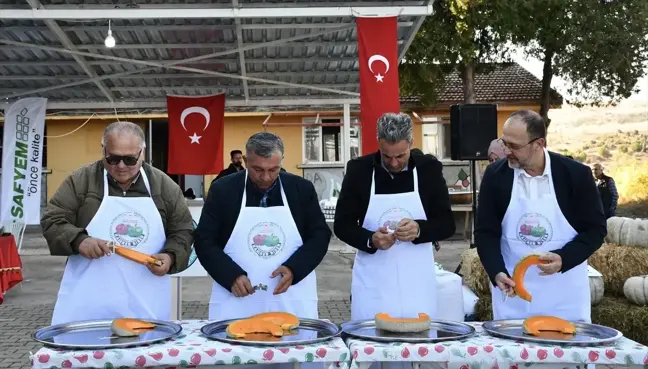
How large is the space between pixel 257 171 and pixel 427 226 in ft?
2.80

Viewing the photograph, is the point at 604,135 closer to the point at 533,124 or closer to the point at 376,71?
the point at 376,71

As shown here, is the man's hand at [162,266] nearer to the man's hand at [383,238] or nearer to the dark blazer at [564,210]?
the man's hand at [383,238]

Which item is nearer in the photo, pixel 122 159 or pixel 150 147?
pixel 122 159

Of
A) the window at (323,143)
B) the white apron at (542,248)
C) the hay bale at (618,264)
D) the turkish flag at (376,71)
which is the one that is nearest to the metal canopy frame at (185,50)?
the turkish flag at (376,71)

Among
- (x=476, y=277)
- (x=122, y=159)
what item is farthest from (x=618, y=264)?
(x=122, y=159)

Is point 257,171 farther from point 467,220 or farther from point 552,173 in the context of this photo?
point 467,220

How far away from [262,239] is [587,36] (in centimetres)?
1807

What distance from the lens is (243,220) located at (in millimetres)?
3281

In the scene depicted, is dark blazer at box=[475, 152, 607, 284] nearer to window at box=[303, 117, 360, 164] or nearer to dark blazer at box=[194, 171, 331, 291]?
dark blazer at box=[194, 171, 331, 291]

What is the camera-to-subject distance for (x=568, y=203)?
3193mm

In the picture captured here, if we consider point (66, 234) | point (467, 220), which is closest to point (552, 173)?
point (66, 234)

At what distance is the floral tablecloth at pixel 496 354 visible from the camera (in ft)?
8.07

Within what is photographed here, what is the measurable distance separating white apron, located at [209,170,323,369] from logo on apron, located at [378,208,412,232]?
16.8 inches

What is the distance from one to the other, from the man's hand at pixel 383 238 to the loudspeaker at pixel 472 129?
5.90m
